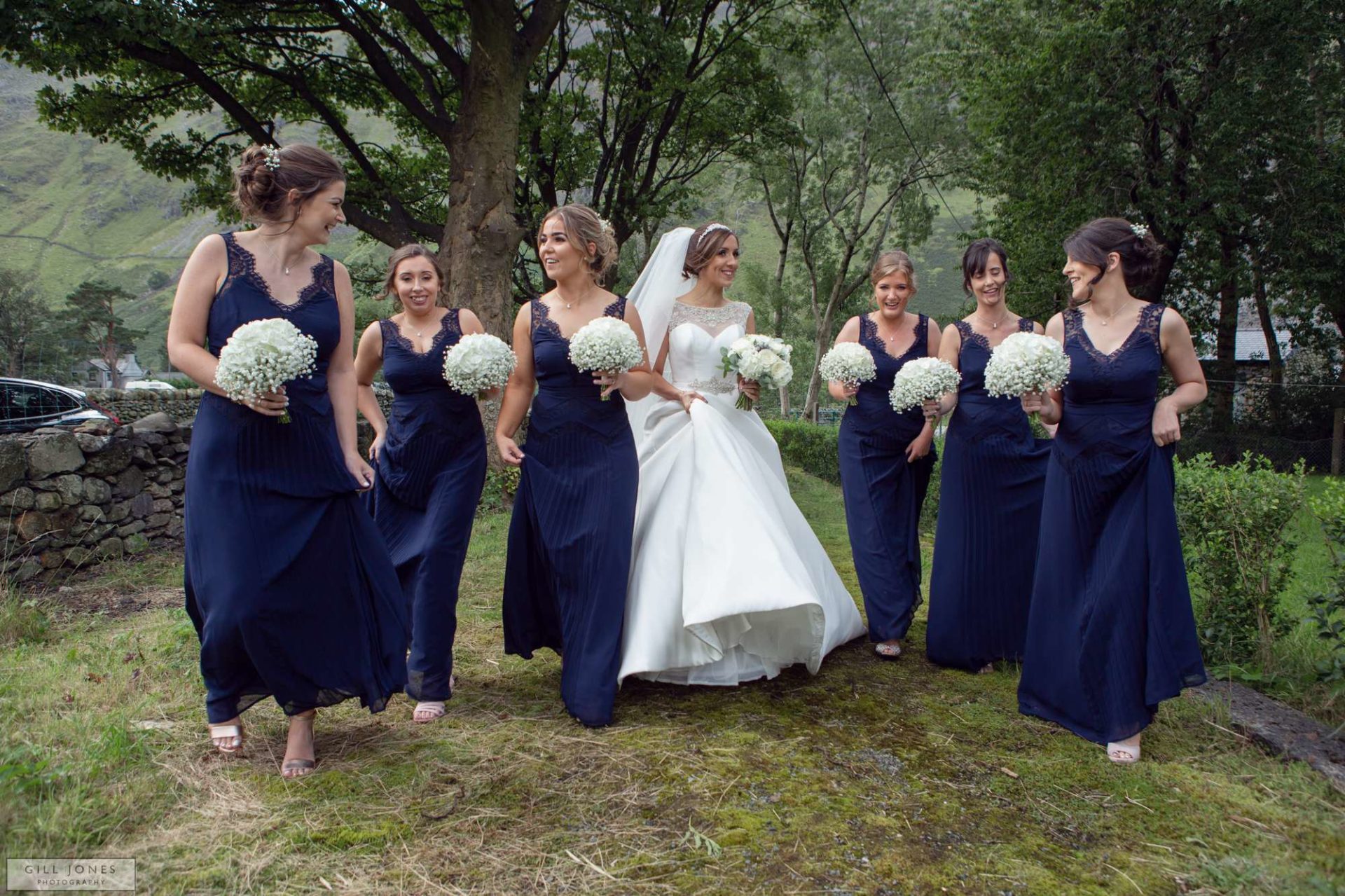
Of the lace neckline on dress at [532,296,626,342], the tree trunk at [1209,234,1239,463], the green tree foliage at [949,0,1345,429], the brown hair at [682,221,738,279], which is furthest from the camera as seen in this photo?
the tree trunk at [1209,234,1239,463]

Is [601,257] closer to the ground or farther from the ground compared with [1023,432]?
farther from the ground

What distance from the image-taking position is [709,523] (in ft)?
16.3

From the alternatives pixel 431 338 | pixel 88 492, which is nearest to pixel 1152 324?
pixel 431 338

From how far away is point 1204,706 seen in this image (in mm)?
4605

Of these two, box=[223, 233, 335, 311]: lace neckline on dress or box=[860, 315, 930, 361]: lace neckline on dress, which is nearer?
box=[223, 233, 335, 311]: lace neckline on dress

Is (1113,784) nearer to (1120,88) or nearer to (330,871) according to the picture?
(330,871)

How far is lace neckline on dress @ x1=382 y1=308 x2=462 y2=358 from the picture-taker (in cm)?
519

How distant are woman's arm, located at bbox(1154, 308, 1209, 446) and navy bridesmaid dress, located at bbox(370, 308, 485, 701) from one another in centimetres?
366

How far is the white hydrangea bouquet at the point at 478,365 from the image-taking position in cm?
486

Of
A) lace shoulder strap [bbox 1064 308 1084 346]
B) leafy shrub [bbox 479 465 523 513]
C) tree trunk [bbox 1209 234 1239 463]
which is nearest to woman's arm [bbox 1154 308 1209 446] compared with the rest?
lace shoulder strap [bbox 1064 308 1084 346]

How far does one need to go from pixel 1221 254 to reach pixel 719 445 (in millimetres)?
20062

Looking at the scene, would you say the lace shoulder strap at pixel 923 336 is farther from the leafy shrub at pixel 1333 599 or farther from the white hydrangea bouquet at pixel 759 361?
the leafy shrub at pixel 1333 599

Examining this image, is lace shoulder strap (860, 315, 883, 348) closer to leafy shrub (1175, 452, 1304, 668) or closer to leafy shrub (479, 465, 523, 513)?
leafy shrub (1175, 452, 1304, 668)

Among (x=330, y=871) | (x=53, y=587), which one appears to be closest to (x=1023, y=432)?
(x=330, y=871)
